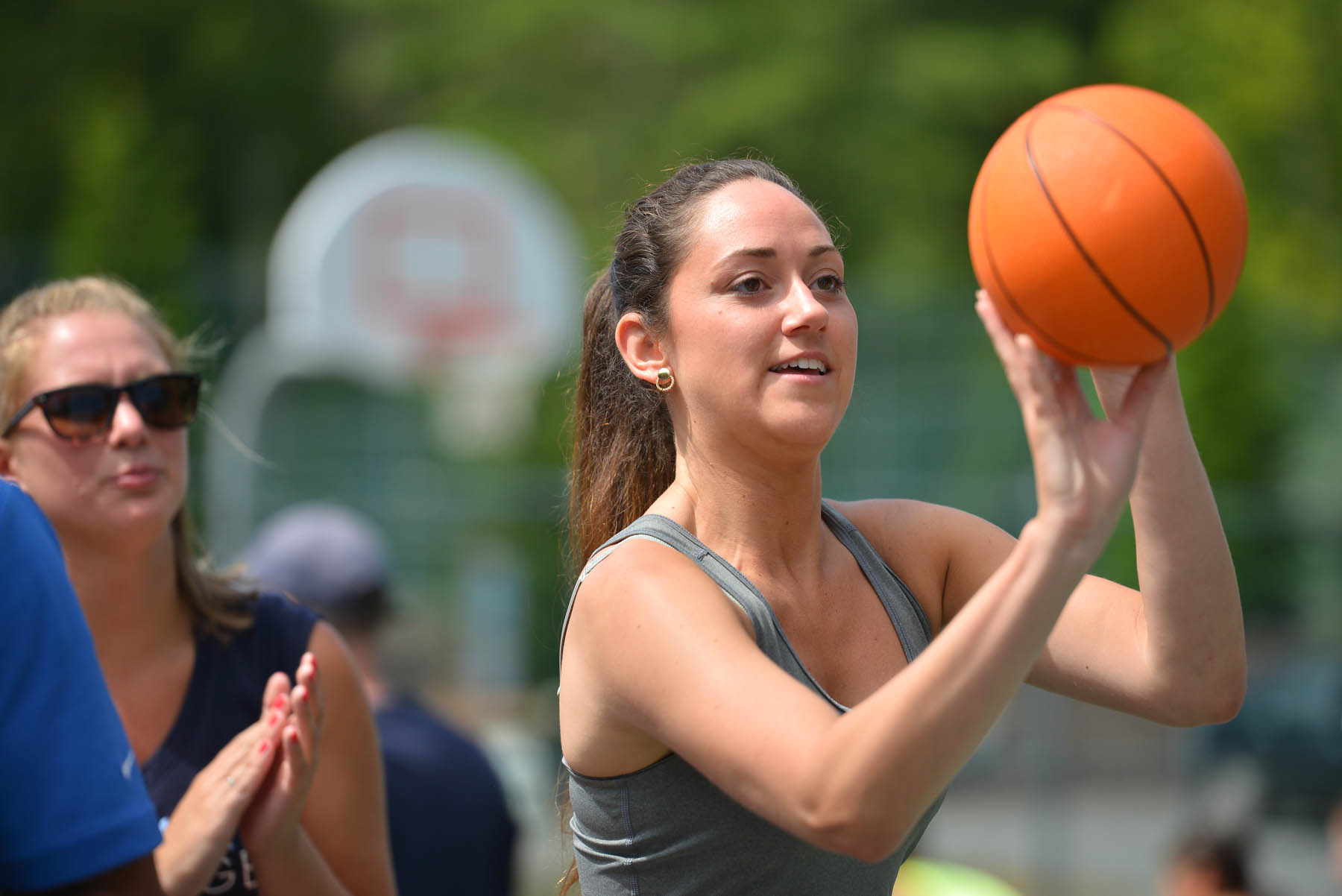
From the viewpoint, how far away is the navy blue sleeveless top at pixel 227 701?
287cm

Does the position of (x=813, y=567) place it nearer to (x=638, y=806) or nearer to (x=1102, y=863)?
(x=638, y=806)

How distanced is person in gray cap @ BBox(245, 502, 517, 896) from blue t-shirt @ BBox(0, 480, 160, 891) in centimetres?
206

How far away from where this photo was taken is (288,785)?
8.87 feet

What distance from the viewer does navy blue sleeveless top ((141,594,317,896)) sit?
287cm

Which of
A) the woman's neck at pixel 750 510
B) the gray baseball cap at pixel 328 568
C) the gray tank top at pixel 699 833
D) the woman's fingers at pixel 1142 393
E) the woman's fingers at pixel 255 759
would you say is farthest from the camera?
the gray baseball cap at pixel 328 568

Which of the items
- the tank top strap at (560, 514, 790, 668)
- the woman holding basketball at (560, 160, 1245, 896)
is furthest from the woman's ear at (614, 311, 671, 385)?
the tank top strap at (560, 514, 790, 668)

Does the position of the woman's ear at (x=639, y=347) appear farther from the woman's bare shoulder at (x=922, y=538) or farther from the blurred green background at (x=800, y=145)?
the blurred green background at (x=800, y=145)

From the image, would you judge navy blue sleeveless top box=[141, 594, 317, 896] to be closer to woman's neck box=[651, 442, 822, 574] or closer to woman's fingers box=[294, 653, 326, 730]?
woman's fingers box=[294, 653, 326, 730]

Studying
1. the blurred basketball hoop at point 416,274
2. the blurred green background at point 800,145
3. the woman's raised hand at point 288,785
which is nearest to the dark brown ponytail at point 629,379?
the woman's raised hand at point 288,785

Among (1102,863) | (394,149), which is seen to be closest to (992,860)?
(1102,863)

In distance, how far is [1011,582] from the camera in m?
1.87

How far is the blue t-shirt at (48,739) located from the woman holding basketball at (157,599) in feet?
2.90

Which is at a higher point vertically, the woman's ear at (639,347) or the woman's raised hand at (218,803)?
the woman's ear at (639,347)

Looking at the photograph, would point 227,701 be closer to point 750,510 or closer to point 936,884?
point 750,510
